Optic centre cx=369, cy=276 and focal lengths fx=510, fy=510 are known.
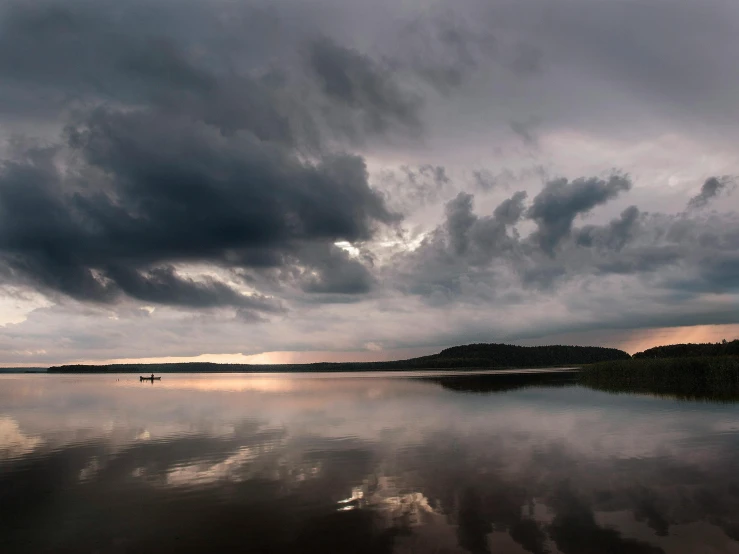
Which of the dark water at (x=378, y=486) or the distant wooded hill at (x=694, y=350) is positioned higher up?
the distant wooded hill at (x=694, y=350)

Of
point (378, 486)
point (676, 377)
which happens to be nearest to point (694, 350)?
point (676, 377)

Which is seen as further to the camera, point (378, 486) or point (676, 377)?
point (676, 377)

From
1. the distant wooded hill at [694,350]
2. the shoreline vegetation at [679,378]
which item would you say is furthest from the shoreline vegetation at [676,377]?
the distant wooded hill at [694,350]

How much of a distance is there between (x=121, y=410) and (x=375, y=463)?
120 feet

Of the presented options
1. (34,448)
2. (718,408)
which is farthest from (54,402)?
(718,408)

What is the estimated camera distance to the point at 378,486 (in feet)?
61.7

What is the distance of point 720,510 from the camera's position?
15617mm

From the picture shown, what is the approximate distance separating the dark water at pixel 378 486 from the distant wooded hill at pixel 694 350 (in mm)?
78817

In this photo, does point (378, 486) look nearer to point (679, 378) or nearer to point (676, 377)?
point (679, 378)

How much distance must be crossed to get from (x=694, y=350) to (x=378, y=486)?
454 feet

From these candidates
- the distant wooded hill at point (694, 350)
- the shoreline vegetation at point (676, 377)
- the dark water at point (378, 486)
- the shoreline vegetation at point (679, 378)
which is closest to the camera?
the dark water at point (378, 486)

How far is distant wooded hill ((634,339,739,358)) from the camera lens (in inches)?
3999

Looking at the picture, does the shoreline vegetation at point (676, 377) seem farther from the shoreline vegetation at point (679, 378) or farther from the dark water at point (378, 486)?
the dark water at point (378, 486)

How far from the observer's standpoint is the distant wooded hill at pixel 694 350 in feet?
333
